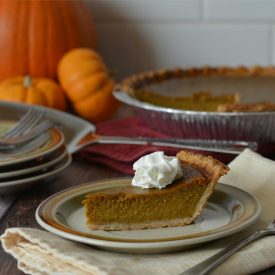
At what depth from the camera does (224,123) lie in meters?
1.11

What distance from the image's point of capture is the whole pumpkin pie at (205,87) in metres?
1.51

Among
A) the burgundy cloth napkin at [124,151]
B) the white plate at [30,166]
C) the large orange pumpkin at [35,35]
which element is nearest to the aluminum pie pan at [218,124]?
the burgundy cloth napkin at [124,151]

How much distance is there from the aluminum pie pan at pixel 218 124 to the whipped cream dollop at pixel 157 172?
0.41 meters

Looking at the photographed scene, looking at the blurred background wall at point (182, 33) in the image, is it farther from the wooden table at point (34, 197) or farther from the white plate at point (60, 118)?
the wooden table at point (34, 197)

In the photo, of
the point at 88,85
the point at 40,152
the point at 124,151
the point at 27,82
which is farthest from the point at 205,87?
the point at 40,152

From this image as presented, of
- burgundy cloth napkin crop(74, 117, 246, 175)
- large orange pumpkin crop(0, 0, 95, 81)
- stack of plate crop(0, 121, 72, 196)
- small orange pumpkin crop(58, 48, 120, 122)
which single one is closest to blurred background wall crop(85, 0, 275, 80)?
large orange pumpkin crop(0, 0, 95, 81)

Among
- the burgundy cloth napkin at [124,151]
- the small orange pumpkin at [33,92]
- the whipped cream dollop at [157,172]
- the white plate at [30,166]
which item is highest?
the whipped cream dollop at [157,172]

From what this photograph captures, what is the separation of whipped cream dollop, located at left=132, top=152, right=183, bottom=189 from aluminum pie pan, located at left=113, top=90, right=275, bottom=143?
0.41m

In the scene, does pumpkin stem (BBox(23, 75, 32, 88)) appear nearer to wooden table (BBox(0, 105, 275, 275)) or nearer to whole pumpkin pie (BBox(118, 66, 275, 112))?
whole pumpkin pie (BBox(118, 66, 275, 112))

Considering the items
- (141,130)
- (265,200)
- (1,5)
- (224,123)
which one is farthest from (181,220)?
(1,5)

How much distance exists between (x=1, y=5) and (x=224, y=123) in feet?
3.84

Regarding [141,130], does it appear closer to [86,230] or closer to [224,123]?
[224,123]

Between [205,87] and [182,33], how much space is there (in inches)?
24.6

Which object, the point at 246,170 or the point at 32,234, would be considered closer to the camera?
the point at 32,234
